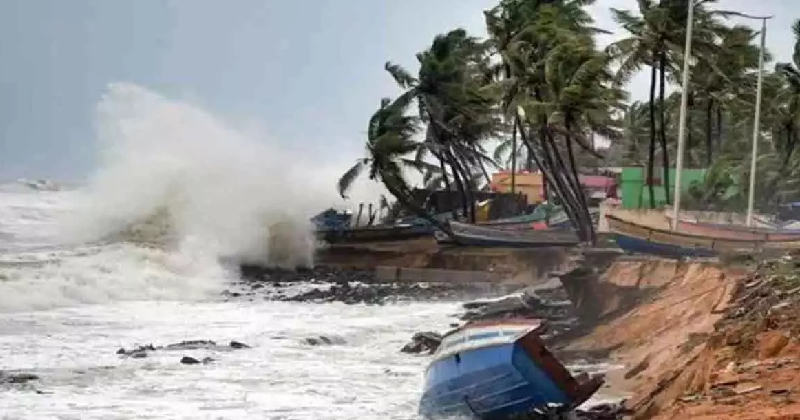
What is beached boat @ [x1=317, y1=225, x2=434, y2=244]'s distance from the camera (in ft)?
138

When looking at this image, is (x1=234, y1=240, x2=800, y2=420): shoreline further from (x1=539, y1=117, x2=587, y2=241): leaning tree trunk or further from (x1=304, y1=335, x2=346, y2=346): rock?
(x1=539, y1=117, x2=587, y2=241): leaning tree trunk

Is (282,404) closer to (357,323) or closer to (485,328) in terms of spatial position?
(485,328)

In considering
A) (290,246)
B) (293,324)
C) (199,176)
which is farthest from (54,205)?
(293,324)

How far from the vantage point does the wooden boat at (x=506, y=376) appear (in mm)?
11992

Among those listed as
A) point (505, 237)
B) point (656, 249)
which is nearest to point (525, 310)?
point (656, 249)

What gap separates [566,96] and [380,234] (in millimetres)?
11979

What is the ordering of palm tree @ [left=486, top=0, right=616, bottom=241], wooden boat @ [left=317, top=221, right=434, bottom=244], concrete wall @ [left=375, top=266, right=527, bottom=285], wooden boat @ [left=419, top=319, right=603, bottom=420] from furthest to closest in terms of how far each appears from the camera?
wooden boat @ [left=317, top=221, right=434, bottom=244], concrete wall @ [left=375, top=266, right=527, bottom=285], palm tree @ [left=486, top=0, right=616, bottom=241], wooden boat @ [left=419, top=319, right=603, bottom=420]

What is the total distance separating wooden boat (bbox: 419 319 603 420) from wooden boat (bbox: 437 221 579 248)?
2440 cm

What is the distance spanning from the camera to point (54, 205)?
7431 centimetres

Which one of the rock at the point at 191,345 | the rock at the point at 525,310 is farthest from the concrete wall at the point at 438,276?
the rock at the point at 191,345

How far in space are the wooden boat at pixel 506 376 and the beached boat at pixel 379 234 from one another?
2885 cm

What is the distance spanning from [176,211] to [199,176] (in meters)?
3.09


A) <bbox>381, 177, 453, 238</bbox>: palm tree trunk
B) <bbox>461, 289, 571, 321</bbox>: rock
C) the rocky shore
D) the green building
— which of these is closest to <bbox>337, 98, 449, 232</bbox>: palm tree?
<bbox>381, 177, 453, 238</bbox>: palm tree trunk

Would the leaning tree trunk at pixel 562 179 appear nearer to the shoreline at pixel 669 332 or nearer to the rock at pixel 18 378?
the shoreline at pixel 669 332
